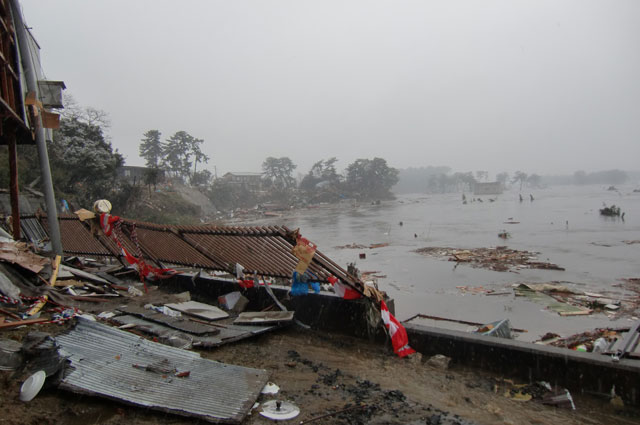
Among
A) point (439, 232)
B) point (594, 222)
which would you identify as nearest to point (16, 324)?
point (439, 232)

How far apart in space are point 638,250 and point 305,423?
20364 millimetres

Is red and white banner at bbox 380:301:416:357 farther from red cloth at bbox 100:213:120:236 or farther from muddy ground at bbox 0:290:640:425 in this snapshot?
red cloth at bbox 100:213:120:236

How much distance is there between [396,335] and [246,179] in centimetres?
6455

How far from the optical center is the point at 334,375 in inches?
166

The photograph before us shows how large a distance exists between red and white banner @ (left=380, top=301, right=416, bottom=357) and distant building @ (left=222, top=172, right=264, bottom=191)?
5597cm

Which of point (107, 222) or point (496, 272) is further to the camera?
point (496, 272)

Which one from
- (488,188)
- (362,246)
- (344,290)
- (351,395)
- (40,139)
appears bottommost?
(362,246)

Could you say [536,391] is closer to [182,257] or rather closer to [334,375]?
[334,375]

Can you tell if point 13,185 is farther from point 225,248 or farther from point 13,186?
point 225,248

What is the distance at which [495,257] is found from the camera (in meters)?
16.8

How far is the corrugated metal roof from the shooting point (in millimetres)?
5160

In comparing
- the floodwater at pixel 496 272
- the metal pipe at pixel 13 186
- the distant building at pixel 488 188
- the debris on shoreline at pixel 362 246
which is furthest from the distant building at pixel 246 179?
the distant building at pixel 488 188

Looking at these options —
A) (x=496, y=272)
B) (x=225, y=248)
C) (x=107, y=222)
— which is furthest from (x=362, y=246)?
(x=107, y=222)

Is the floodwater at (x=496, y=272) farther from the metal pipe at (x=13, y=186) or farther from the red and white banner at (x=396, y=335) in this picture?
the metal pipe at (x=13, y=186)
